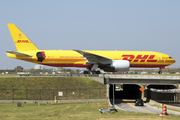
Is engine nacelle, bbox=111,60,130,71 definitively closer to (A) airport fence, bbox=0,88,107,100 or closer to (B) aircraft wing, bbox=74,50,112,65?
(B) aircraft wing, bbox=74,50,112,65

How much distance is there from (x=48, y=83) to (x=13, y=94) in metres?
6.44

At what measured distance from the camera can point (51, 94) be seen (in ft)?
115

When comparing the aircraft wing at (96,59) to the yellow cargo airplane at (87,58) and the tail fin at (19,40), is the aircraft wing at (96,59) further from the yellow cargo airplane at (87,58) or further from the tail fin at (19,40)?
the tail fin at (19,40)

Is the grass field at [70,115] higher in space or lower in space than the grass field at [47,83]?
lower

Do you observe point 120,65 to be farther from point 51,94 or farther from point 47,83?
point 51,94

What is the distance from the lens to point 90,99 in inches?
1380

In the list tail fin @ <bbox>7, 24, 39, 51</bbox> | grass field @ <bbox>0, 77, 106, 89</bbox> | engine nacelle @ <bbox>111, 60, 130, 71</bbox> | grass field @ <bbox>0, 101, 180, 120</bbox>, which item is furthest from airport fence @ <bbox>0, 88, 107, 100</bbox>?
tail fin @ <bbox>7, 24, 39, 51</bbox>

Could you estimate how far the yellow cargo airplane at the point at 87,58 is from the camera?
43688 mm

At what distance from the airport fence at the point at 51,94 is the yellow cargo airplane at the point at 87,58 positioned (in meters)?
8.05

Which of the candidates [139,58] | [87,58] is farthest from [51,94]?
[139,58]

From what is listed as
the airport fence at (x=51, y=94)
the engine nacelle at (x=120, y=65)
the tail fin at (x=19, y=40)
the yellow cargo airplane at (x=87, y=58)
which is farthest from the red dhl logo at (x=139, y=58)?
the tail fin at (x=19, y=40)

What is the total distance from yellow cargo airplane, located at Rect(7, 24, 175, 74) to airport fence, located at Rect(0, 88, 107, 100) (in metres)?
8.05

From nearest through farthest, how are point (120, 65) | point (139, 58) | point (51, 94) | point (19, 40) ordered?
1. point (51, 94)
2. point (120, 65)
3. point (139, 58)
4. point (19, 40)

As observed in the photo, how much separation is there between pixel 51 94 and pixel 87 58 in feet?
39.4
